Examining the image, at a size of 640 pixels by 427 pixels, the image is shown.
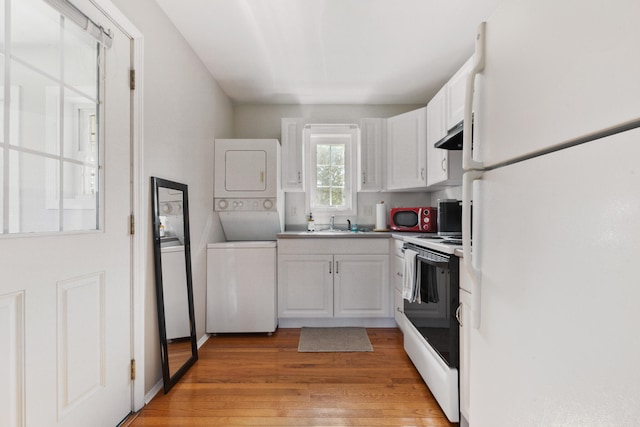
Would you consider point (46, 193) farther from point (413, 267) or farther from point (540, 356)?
point (413, 267)

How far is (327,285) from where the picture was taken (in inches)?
117

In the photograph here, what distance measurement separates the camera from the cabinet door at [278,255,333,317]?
117 inches

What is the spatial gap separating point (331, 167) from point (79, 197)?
2671 mm

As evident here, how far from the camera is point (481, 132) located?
3.24ft

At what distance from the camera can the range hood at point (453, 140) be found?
1959mm

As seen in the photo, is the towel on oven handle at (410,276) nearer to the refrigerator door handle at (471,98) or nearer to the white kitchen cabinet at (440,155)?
the white kitchen cabinet at (440,155)

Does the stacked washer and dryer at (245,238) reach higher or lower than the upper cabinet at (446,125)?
lower

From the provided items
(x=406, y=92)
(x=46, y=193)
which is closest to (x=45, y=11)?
(x=46, y=193)

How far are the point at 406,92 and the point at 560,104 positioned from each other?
286 cm

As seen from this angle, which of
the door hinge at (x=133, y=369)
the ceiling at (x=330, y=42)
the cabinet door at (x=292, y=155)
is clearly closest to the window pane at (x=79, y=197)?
the door hinge at (x=133, y=369)

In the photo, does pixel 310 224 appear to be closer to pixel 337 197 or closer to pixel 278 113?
pixel 337 197

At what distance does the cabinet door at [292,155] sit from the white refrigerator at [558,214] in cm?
238

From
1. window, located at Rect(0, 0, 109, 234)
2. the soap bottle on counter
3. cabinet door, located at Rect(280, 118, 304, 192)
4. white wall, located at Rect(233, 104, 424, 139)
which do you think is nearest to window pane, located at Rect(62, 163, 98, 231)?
window, located at Rect(0, 0, 109, 234)

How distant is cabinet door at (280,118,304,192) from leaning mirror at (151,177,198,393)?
46.5 inches
